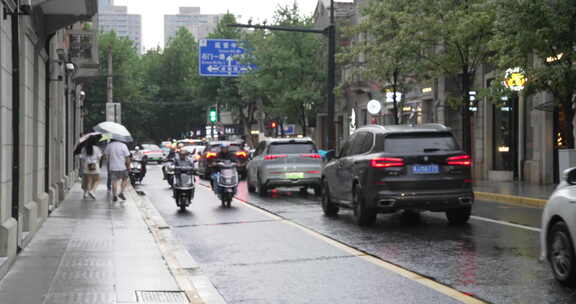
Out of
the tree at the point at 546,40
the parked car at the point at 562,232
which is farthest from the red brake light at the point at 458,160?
the tree at the point at 546,40

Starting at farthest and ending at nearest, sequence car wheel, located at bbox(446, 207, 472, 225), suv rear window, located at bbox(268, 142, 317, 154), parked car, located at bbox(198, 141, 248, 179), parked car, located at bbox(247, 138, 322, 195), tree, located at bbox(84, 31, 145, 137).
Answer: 1. tree, located at bbox(84, 31, 145, 137)
2. parked car, located at bbox(198, 141, 248, 179)
3. suv rear window, located at bbox(268, 142, 317, 154)
4. parked car, located at bbox(247, 138, 322, 195)
5. car wheel, located at bbox(446, 207, 472, 225)

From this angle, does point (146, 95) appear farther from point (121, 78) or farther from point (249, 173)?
point (249, 173)

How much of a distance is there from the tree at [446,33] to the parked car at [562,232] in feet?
57.9

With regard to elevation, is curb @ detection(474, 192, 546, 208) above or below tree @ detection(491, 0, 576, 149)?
below

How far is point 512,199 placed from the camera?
20.8 m

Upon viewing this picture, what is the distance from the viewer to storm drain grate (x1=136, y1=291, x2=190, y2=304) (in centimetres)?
755

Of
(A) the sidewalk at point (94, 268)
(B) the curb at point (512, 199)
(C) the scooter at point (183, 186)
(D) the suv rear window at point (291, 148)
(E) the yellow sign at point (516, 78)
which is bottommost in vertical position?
(A) the sidewalk at point (94, 268)

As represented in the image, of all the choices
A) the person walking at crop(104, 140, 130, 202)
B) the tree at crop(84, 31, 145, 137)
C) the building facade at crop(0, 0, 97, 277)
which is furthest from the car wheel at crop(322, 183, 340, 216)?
the tree at crop(84, 31, 145, 137)

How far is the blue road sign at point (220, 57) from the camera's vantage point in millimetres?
45562

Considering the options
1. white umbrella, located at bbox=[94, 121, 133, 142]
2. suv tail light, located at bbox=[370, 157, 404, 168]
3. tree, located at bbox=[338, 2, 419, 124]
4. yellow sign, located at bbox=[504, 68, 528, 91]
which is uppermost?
tree, located at bbox=[338, 2, 419, 124]

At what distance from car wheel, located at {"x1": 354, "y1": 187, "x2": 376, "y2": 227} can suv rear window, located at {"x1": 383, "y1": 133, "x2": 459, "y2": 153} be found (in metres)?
0.98

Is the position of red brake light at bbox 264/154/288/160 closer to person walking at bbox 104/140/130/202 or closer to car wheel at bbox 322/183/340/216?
person walking at bbox 104/140/130/202

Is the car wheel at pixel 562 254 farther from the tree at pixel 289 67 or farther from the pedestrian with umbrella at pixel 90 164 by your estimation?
the tree at pixel 289 67

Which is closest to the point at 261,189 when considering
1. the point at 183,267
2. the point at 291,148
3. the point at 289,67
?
the point at 291,148
